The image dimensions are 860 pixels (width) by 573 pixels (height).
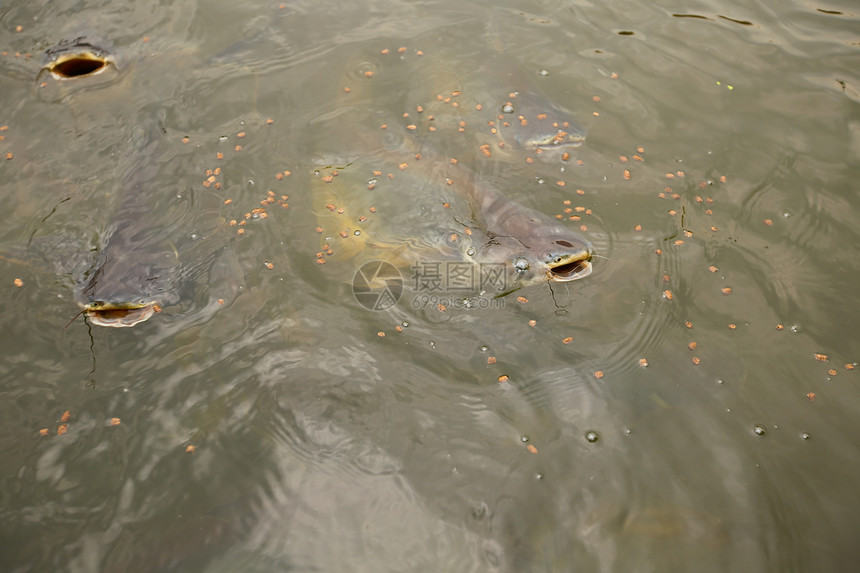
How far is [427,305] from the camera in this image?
10.8 ft

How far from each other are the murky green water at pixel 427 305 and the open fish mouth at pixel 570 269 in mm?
72

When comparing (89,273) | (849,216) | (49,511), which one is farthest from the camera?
(849,216)

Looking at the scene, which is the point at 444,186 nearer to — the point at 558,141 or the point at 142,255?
the point at 558,141

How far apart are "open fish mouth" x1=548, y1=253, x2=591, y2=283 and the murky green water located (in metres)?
0.07

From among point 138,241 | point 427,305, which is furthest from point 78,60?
point 427,305

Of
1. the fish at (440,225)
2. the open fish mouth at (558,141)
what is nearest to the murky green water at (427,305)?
the fish at (440,225)

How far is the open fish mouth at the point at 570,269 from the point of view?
133 inches

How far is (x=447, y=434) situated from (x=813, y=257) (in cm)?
253

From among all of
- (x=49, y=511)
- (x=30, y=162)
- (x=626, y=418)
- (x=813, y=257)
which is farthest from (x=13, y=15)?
(x=813, y=257)

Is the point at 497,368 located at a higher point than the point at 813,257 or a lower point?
lower

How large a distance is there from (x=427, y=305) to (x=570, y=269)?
2.97 ft

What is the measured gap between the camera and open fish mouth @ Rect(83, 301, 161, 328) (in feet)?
10.4

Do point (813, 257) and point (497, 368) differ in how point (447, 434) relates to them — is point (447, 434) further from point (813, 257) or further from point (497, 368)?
point (813, 257)

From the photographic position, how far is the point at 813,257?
3479 mm
